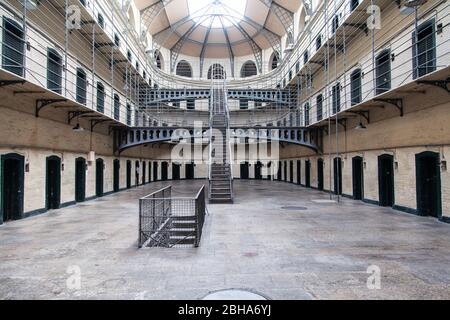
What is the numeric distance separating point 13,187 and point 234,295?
828cm

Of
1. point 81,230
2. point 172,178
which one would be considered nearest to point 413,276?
point 81,230

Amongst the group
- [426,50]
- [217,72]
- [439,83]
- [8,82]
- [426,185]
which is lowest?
[426,185]

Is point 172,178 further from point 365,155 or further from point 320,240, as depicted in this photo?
point 320,240

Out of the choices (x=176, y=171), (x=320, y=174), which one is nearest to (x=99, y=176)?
(x=320, y=174)

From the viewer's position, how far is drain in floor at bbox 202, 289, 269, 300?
11.3 ft

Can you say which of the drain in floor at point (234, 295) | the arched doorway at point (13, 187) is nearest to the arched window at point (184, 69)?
the arched doorway at point (13, 187)

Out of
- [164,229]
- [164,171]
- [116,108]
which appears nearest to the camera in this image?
[164,229]

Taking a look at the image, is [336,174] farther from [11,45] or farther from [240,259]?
[11,45]

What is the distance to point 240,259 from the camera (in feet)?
16.4

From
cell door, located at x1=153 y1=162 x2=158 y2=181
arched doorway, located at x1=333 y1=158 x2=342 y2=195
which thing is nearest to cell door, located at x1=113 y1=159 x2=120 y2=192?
cell door, located at x1=153 y1=162 x2=158 y2=181

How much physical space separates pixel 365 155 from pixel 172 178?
21.1 metres

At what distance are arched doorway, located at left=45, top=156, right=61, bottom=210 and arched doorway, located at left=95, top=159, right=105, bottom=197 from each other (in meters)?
3.51

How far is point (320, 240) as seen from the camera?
20.4 ft

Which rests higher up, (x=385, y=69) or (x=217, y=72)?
(x=217, y=72)
